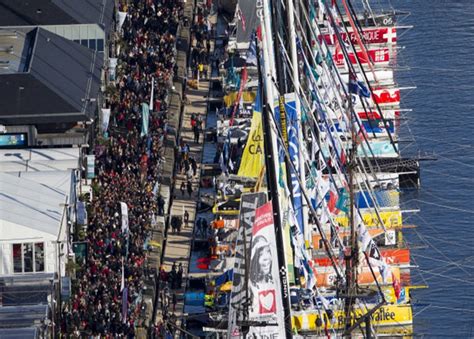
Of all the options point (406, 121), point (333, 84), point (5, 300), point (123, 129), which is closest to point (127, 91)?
point (123, 129)

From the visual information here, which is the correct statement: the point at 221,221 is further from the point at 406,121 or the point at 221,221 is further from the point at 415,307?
the point at 406,121

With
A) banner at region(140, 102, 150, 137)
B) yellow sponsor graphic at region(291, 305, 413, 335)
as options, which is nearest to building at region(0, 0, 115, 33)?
banner at region(140, 102, 150, 137)

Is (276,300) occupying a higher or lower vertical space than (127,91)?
lower

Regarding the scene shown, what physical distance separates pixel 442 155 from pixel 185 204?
21594 millimetres

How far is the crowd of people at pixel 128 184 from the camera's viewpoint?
10575cm

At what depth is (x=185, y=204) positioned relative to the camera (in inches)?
4968

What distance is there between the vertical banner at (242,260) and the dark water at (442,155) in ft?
114

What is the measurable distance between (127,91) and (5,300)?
132 ft

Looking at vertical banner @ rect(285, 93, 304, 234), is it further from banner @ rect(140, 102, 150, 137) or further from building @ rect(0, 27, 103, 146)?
banner @ rect(140, 102, 150, 137)

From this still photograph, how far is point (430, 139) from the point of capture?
14488 centimetres

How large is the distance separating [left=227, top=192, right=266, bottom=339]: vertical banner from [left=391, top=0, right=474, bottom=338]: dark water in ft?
114

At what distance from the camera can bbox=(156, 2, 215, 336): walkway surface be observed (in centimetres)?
11519

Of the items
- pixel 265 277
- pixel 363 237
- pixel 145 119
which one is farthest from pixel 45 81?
pixel 265 277

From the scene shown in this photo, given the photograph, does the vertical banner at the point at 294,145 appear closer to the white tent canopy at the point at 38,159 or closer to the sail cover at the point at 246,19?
the sail cover at the point at 246,19
